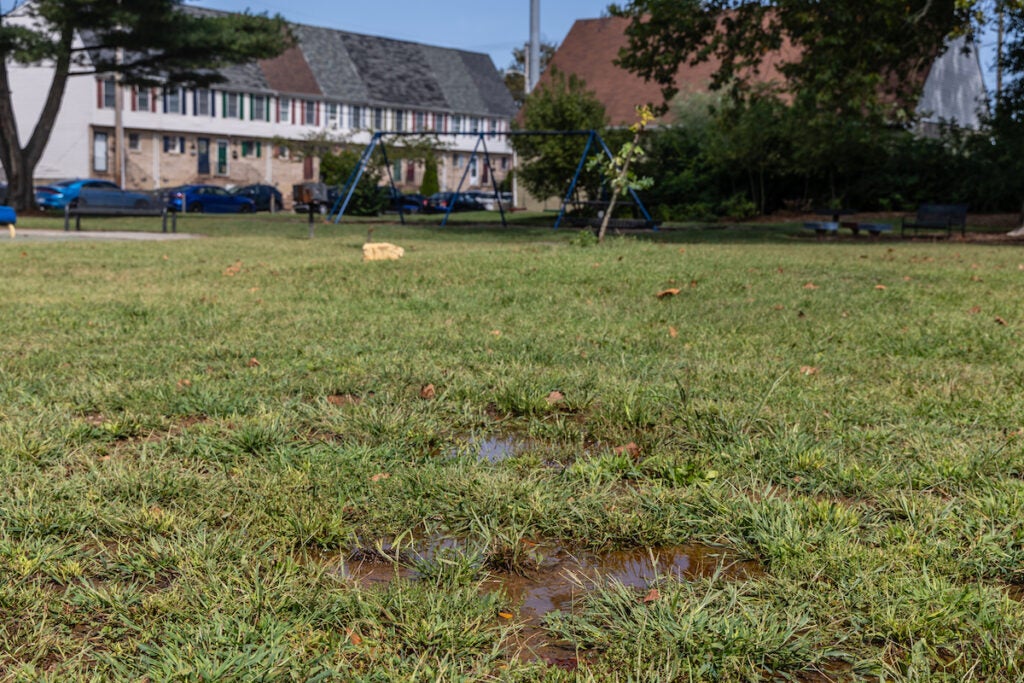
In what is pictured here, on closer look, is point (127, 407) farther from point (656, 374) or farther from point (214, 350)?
point (656, 374)

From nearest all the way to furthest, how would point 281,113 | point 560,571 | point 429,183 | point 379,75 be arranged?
point 560,571
point 429,183
point 281,113
point 379,75

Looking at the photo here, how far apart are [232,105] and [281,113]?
11.9 ft

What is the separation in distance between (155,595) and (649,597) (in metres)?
1.18

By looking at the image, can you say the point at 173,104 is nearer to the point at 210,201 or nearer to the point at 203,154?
the point at 203,154

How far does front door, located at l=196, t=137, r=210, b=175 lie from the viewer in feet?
191

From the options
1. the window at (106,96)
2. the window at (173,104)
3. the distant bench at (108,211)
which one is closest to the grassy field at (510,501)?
the distant bench at (108,211)

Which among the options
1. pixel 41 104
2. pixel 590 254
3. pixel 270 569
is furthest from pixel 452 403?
pixel 41 104

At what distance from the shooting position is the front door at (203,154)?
2295 inches

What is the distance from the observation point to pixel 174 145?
5694 cm

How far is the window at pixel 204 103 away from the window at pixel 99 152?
602cm

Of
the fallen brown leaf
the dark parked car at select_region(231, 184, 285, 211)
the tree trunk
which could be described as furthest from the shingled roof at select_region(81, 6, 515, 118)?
the fallen brown leaf

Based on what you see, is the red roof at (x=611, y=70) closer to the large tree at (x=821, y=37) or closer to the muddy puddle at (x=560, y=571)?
the large tree at (x=821, y=37)


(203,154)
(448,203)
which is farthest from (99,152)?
(448,203)

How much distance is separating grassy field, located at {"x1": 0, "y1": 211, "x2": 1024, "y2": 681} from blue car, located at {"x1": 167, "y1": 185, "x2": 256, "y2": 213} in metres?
37.8
